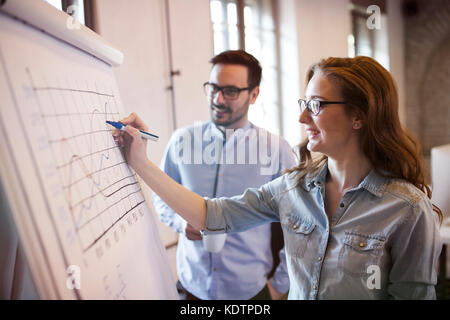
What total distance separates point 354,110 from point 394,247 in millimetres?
304

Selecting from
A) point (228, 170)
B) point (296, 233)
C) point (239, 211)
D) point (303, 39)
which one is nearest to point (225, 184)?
point (228, 170)

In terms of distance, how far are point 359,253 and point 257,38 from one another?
0.84 metres

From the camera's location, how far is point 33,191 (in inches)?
18.3

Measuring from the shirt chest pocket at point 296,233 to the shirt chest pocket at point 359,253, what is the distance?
9 centimetres

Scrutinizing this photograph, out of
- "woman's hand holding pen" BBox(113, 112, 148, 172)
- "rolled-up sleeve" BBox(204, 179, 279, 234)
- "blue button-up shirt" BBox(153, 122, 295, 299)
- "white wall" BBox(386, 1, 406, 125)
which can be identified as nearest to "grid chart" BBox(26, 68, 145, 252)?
"woman's hand holding pen" BBox(113, 112, 148, 172)

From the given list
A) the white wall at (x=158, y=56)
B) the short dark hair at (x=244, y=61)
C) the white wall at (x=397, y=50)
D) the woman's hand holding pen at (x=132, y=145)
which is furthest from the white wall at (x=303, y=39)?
the white wall at (x=397, y=50)

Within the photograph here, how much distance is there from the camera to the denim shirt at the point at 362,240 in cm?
69

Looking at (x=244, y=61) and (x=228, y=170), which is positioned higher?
(x=244, y=61)

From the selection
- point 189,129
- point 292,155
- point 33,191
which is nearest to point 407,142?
point 292,155

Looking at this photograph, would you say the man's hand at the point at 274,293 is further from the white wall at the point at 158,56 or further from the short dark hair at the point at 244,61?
the short dark hair at the point at 244,61

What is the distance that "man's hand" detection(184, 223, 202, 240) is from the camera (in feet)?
3.24

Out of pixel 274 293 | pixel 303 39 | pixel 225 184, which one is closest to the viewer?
pixel 225 184

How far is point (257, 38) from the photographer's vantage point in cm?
126

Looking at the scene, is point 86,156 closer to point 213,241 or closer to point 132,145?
point 132,145
